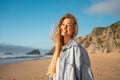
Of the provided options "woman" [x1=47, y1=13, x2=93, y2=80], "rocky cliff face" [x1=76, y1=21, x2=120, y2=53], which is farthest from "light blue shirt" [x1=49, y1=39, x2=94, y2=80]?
"rocky cliff face" [x1=76, y1=21, x2=120, y2=53]

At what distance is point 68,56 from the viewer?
2.84 meters

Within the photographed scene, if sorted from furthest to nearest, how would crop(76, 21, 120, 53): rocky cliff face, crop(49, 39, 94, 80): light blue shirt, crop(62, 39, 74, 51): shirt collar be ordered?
crop(76, 21, 120, 53): rocky cliff face, crop(62, 39, 74, 51): shirt collar, crop(49, 39, 94, 80): light blue shirt

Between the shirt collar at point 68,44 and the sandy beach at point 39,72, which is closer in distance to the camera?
the shirt collar at point 68,44

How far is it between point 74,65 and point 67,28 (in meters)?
0.53

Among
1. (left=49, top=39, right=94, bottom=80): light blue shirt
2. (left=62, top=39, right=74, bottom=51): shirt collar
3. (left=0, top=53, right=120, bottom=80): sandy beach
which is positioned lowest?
(left=0, top=53, right=120, bottom=80): sandy beach

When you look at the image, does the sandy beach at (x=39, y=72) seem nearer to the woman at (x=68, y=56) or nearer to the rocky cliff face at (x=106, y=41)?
the woman at (x=68, y=56)

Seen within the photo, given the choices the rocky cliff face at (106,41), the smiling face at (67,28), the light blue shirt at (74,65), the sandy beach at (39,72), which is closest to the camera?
the light blue shirt at (74,65)

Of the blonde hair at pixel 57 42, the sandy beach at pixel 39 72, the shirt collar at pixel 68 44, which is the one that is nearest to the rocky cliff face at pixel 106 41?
the sandy beach at pixel 39 72

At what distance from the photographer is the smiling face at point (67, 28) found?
302cm

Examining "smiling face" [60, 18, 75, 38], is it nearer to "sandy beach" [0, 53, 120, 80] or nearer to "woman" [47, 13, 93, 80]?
"woman" [47, 13, 93, 80]

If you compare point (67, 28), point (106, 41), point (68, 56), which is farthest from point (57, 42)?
point (106, 41)

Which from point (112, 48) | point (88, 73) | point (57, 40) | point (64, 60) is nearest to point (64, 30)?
point (57, 40)

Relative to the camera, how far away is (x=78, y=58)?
274 cm

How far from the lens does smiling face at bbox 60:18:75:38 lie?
302 centimetres
